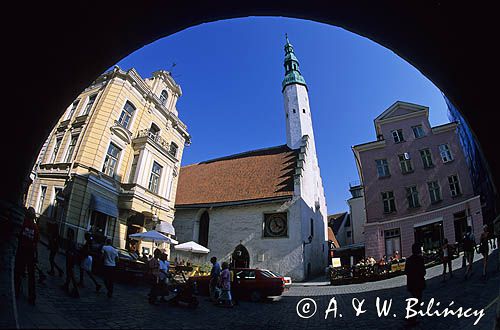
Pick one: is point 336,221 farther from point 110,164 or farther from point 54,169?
point 54,169

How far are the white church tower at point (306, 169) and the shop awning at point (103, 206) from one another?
44.4 ft

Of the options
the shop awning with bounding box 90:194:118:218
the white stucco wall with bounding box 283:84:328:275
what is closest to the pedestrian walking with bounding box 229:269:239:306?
the shop awning with bounding box 90:194:118:218

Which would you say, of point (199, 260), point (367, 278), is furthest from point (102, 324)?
point (199, 260)

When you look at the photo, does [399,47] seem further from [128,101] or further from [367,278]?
[128,101]

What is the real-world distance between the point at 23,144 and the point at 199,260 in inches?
893

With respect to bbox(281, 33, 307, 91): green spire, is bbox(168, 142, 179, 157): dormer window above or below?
below

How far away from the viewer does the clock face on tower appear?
2180 cm

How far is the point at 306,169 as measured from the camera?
83.7 feet

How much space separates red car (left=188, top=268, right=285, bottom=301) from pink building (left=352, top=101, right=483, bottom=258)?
31.9 ft

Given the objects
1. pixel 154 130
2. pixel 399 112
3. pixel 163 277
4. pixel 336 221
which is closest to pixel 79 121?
pixel 154 130

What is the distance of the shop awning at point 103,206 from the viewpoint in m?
14.5

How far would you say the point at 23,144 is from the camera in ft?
8.48

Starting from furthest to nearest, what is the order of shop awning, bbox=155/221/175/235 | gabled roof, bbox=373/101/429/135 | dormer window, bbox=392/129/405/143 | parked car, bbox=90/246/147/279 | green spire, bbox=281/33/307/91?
green spire, bbox=281/33/307/91
dormer window, bbox=392/129/405/143
gabled roof, bbox=373/101/429/135
shop awning, bbox=155/221/175/235
parked car, bbox=90/246/147/279

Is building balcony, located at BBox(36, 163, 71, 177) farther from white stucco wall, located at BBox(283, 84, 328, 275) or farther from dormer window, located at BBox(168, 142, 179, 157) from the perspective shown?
white stucco wall, located at BBox(283, 84, 328, 275)
